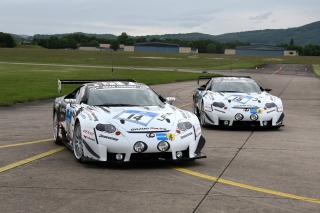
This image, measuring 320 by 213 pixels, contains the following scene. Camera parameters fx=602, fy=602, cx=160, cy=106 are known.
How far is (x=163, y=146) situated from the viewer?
915cm

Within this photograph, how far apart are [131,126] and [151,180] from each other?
4.28 feet

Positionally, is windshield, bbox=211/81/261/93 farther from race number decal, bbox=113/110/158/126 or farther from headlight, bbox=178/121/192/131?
race number decal, bbox=113/110/158/126

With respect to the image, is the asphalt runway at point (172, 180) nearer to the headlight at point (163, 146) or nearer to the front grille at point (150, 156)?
Result: the front grille at point (150, 156)

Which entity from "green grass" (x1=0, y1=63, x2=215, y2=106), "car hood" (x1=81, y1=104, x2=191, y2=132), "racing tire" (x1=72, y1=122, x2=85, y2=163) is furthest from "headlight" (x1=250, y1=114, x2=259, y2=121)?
"racing tire" (x1=72, y1=122, x2=85, y2=163)

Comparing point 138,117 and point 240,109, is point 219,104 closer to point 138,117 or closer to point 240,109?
point 240,109

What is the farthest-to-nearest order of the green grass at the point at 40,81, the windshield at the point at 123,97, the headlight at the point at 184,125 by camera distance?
1. the green grass at the point at 40,81
2. the windshield at the point at 123,97
3. the headlight at the point at 184,125

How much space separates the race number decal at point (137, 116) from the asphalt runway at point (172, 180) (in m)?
0.70

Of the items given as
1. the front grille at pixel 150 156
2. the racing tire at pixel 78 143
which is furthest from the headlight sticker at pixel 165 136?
the racing tire at pixel 78 143

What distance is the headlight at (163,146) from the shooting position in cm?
912

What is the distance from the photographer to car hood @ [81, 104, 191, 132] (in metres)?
9.25

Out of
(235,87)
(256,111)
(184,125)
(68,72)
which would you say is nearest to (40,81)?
(68,72)

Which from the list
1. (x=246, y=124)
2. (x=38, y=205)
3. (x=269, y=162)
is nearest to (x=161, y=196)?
(x=38, y=205)

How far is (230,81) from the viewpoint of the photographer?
16.9m

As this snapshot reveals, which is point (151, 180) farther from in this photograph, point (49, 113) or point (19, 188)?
point (49, 113)
